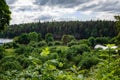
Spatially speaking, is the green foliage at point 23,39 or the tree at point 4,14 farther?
the green foliage at point 23,39

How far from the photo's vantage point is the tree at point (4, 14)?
2297cm

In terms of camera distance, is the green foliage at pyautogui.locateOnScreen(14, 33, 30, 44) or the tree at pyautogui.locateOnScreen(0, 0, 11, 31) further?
the green foliage at pyautogui.locateOnScreen(14, 33, 30, 44)

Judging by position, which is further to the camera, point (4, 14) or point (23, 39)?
point (23, 39)

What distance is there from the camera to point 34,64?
5.75m

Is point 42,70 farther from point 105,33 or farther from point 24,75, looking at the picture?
point 105,33

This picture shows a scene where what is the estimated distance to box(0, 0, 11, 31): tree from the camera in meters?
23.0

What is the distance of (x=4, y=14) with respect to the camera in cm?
2380

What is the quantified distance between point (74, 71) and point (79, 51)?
96385 mm

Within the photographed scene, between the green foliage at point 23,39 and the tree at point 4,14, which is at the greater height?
the tree at point 4,14

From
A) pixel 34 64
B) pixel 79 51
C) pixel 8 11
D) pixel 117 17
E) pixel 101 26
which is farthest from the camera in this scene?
pixel 101 26

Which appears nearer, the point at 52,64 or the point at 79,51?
the point at 52,64

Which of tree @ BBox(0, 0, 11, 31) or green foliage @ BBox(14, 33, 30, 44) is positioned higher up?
tree @ BBox(0, 0, 11, 31)

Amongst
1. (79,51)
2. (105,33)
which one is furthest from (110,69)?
(105,33)

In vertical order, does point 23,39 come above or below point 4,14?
below
